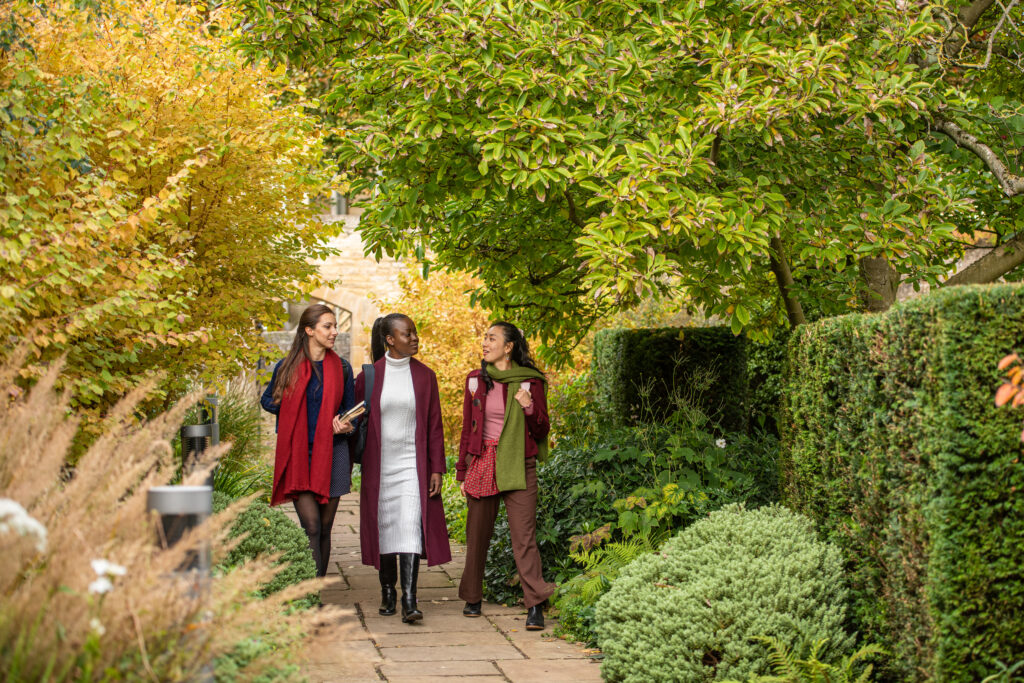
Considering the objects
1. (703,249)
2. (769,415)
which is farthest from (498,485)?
(769,415)

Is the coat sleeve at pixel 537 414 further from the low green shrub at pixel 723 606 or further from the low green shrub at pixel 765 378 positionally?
the low green shrub at pixel 765 378

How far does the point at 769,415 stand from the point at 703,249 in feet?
13.2

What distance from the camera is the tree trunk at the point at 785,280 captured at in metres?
6.92

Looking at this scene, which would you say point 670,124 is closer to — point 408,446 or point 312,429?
point 408,446

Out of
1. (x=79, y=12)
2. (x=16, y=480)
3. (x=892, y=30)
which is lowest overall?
(x=16, y=480)

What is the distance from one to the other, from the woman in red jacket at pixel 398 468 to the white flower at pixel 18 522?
3.75 meters

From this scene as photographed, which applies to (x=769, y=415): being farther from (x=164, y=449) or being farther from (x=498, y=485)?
(x=164, y=449)

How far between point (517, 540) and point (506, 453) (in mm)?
529

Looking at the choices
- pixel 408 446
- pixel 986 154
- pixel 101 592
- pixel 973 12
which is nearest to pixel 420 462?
pixel 408 446

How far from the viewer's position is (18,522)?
236cm

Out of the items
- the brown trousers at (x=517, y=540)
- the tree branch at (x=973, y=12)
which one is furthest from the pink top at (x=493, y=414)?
the tree branch at (x=973, y=12)

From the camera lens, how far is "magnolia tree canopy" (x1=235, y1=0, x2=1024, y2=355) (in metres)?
5.15

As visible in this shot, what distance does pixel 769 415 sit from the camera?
9602mm

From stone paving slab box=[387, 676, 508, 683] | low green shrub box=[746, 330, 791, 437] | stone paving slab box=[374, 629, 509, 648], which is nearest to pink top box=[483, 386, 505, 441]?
stone paving slab box=[374, 629, 509, 648]
